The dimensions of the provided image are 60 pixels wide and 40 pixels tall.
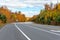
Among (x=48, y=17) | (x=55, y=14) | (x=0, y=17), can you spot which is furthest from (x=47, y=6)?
(x=55, y=14)

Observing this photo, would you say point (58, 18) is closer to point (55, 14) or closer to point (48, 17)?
point (55, 14)

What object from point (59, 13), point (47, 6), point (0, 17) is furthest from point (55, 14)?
point (47, 6)

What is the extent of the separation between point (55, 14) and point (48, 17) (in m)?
10.7

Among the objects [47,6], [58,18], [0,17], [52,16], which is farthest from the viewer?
[47,6]

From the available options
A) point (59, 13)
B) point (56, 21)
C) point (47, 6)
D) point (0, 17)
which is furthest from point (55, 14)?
point (47, 6)

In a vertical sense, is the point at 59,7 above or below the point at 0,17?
above

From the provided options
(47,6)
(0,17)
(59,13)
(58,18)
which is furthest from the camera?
(47,6)

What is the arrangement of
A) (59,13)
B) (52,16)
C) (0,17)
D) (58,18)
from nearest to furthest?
(58,18), (59,13), (52,16), (0,17)

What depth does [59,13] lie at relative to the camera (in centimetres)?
9475

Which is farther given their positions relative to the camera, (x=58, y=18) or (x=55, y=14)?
(x=55, y=14)

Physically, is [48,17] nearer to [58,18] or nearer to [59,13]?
[59,13]

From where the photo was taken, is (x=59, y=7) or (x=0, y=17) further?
(x=0, y=17)

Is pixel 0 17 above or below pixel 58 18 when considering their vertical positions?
below

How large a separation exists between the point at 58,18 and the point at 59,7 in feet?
64.3
